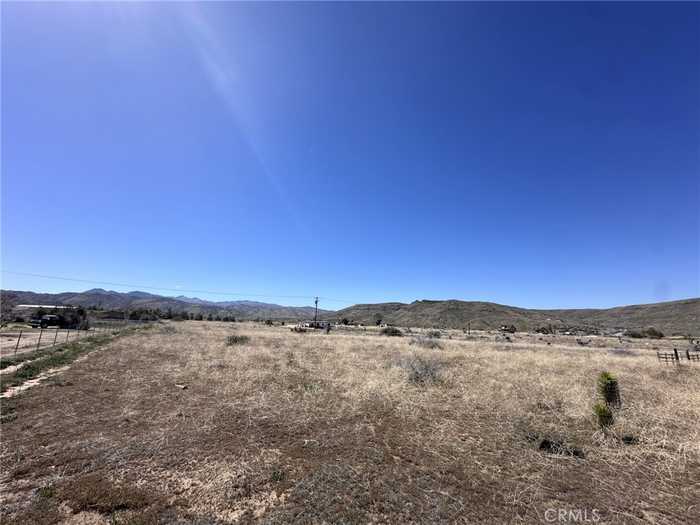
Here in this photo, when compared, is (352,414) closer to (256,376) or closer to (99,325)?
(256,376)

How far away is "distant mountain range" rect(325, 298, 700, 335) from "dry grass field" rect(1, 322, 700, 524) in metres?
77.1

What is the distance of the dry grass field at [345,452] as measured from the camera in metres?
5.05

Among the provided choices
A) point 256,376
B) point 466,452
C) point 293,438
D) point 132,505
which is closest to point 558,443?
point 466,452

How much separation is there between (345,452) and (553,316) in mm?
123176

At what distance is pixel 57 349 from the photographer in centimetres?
2256

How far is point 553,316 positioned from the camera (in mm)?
107062

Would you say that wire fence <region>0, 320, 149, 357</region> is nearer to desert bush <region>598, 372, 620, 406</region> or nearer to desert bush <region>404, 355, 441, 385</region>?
desert bush <region>404, 355, 441, 385</region>

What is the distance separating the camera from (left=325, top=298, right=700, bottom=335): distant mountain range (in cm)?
7581

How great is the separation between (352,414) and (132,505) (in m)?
5.87

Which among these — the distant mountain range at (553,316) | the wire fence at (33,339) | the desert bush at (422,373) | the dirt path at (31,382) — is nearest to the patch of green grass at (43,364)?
the dirt path at (31,382)

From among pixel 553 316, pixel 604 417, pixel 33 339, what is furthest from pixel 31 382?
pixel 553 316

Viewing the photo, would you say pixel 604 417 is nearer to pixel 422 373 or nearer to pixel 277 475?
pixel 422 373

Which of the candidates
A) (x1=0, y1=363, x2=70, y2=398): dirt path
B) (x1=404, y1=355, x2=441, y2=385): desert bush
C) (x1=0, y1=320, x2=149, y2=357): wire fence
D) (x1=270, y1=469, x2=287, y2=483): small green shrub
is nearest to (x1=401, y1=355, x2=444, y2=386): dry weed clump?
(x1=404, y1=355, x2=441, y2=385): desert bush

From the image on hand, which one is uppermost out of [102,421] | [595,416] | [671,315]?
[671,315]
